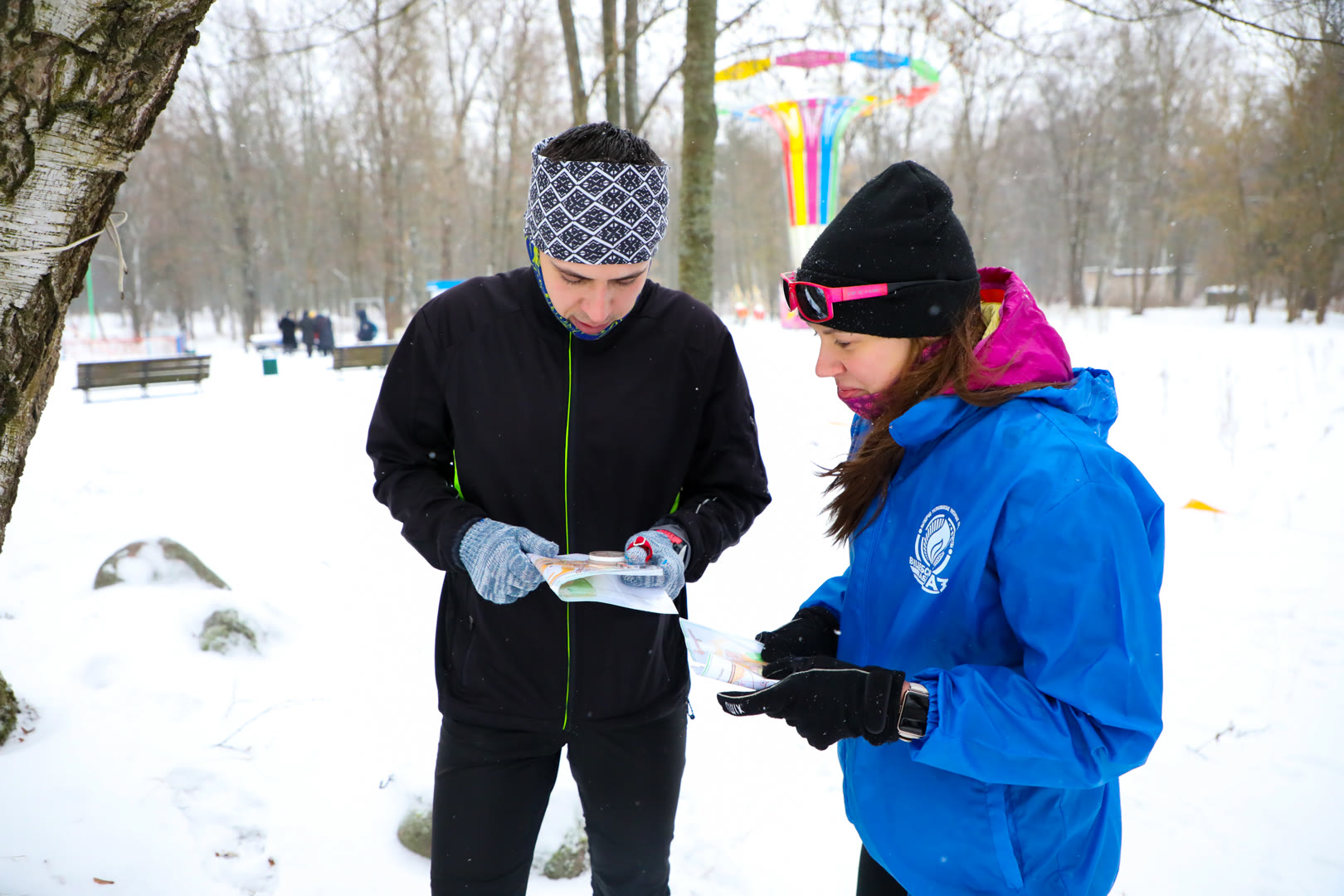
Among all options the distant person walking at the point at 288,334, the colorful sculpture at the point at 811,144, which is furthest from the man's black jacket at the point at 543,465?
the distant person walking at the point at 288,334

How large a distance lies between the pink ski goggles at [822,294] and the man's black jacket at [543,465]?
38 centimetres

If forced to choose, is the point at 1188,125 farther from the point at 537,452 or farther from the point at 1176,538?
the point at 537,452

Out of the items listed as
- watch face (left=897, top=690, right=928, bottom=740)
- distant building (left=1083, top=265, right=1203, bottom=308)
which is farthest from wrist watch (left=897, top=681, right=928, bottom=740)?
distant building (left=1083, top=265, right=1203, bottom=308)

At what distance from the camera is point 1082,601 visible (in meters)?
1.24

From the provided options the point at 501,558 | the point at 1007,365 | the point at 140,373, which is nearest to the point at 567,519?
the point at 501,558

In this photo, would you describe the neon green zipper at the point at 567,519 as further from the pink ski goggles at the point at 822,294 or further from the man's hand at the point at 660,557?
the pink ski goggles at the point at 822,294

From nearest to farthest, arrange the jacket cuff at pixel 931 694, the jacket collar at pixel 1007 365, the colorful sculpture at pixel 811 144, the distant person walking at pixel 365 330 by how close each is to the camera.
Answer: the jacket cuff at pixel 931 694 < the jacket collar at pixel 1007 365 < the colorful sculpture at pixel 811 144 < the distant person walking at pixel 365 330

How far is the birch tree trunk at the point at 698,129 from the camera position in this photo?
7.11m

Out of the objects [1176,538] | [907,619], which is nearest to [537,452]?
[907,619]

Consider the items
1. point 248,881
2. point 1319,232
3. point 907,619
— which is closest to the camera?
point 907,619

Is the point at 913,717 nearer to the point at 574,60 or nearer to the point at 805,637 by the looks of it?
the point at 805,637

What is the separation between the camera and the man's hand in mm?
1756

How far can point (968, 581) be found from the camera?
Answer: 4.61 feet

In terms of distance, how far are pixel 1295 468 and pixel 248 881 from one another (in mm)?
8690
